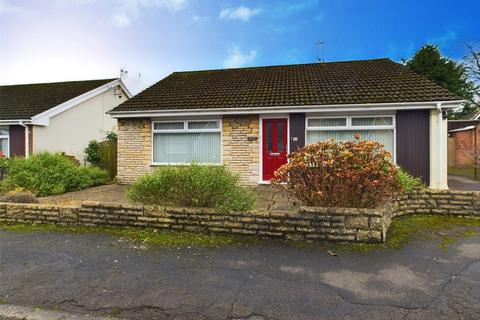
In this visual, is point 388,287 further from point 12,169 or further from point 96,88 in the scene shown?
point 96,88

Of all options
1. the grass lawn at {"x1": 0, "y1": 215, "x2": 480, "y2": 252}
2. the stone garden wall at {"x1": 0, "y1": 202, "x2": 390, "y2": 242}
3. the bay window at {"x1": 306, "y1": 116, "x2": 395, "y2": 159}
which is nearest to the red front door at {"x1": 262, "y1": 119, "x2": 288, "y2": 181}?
the bay window at {"x1": 306, "y1": 116, "x2": 395, "y2": 159}

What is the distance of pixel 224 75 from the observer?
45.4 ft

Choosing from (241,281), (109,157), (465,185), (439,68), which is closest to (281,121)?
(465,185)

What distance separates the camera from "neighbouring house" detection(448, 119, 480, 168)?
759 inches

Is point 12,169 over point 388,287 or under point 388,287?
over

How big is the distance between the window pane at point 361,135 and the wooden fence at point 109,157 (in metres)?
8.11

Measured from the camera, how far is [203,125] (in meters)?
10.2

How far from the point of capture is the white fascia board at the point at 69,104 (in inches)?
498

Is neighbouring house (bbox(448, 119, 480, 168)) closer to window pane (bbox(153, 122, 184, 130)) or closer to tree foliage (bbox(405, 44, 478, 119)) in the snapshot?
tree foliage (bbox(405, 44, 478, 119))

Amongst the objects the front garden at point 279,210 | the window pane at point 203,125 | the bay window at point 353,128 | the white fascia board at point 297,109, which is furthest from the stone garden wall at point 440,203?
the window pane at point 203,125

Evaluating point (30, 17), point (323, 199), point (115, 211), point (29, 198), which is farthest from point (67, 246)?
point (30, 17)

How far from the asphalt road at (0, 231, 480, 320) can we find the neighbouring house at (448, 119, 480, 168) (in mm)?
18968

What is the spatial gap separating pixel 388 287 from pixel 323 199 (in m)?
1.82

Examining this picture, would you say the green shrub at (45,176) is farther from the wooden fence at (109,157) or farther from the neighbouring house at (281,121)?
the wooden fence at (109,157)
